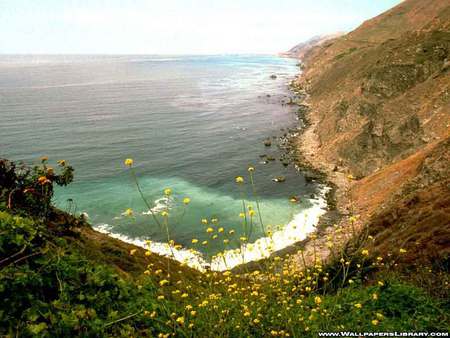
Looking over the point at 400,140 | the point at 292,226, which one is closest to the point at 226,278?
the point at 292,226

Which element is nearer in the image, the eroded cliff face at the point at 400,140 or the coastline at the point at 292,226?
the eroded cliff face at the point at 400,140

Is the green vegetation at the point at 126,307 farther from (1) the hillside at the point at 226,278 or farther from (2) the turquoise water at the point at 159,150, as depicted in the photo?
(2) the turquoise water at the point at 159,150

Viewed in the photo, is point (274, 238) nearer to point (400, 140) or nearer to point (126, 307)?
point (400, 140)

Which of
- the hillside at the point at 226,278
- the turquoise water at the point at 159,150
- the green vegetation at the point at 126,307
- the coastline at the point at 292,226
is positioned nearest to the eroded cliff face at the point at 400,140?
the hillside at the point at 226,278

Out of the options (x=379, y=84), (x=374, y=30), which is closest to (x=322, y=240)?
(x=379, y=84)

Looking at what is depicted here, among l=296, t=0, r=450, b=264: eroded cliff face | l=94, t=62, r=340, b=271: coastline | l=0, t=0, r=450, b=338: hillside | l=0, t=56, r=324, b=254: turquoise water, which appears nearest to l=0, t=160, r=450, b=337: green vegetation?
l=0, t=0, r=450, b=338: hillside

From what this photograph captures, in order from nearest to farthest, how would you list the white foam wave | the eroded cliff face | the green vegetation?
the green vegetation, the eroded cliff face, the white foam wave

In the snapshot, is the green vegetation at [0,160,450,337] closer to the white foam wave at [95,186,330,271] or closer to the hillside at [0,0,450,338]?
the hillside at [0,0,450,338]
